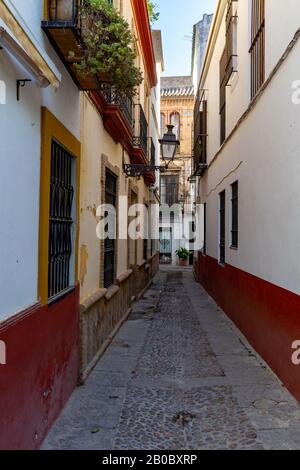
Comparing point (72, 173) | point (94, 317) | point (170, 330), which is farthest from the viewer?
point (170, 330)

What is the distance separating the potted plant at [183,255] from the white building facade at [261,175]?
14636 millimetres

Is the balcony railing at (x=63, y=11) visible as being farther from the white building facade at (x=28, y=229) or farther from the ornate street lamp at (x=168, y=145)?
the ornate street lamp at (x=168, y=145)

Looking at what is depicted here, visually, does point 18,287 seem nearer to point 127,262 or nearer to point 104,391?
point 104,391

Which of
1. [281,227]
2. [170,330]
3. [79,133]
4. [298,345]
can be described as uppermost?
[79,133]

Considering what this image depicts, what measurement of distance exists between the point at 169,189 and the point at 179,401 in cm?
2198

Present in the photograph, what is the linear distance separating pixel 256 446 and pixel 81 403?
5.86 feet

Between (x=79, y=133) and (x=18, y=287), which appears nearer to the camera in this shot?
(x=18, y=287)

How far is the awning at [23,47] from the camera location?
257 centimetres

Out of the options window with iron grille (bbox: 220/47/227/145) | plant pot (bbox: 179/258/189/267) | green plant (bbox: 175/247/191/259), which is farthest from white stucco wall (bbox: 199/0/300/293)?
plant pot (bbox: 179/258/189/267)

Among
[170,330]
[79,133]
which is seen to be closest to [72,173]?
[79,133]

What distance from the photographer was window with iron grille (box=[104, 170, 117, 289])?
23.7ft

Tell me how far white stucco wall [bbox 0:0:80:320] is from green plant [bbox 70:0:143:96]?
0.37 metres

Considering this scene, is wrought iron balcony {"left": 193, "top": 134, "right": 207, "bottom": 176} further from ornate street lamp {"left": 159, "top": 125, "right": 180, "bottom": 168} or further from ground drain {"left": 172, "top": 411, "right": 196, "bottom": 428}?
ground drain {"left": 172, "top": 411, "right": 196, "bottom": 428}
